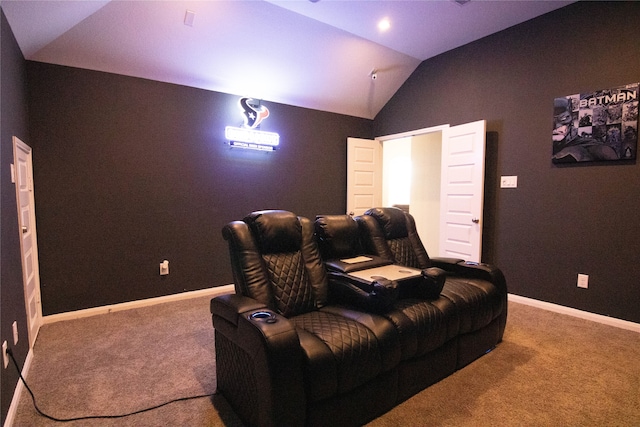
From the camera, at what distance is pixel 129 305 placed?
138 inches

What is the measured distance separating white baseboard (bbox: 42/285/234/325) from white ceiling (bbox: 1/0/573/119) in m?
2.54

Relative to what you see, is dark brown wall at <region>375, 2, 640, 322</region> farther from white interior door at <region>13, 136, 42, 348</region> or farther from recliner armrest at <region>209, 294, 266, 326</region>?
white interior door at <region>13, 136, 42, 348</region>

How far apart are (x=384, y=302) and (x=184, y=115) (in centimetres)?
333

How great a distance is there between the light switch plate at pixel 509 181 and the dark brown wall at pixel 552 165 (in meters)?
0.05

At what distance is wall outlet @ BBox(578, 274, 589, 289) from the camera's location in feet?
10.7

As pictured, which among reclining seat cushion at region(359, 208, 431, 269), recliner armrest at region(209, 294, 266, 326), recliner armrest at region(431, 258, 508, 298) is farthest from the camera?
reclining seat cushion at region(359, 208, 431, 269)

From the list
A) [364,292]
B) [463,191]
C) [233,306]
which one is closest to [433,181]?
[463,191]

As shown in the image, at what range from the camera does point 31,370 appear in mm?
2275

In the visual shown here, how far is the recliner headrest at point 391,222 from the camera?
2.88 meters

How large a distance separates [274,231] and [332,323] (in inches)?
27.4

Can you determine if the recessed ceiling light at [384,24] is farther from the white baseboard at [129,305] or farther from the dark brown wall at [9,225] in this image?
the white baseboard at [129,305]

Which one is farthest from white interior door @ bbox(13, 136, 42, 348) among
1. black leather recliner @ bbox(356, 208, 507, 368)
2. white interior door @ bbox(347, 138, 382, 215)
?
white interior door @ bbox(347, 138, 382, 215)

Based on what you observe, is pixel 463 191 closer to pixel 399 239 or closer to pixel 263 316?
pixel 399 239

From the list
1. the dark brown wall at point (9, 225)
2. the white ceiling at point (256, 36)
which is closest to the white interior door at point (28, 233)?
the dark brown wall at point (9, 225)
